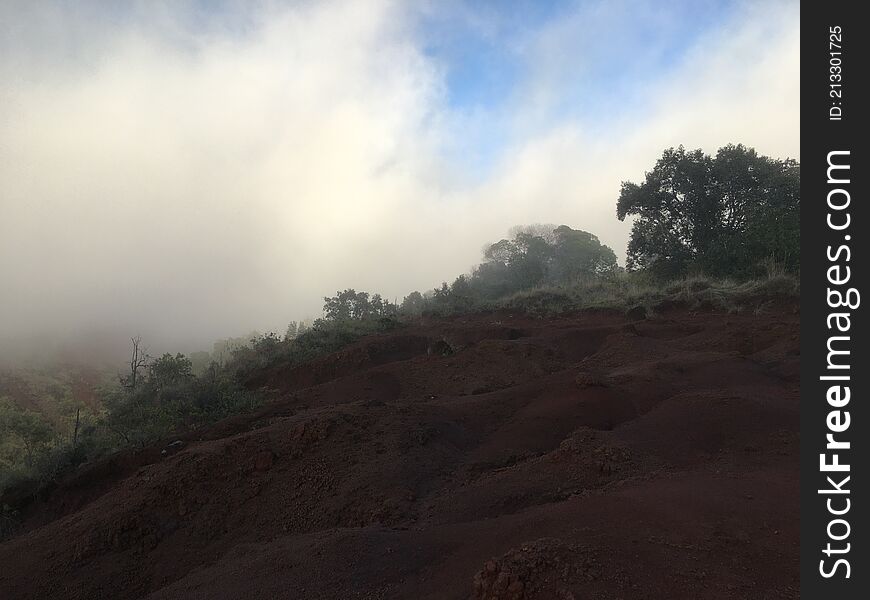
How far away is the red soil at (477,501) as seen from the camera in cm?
355

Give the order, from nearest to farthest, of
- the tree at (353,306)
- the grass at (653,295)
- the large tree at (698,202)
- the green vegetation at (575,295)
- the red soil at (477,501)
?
1. the red soil at (477,501)
2. the green vegetation at (575,295)
3. the grass at (653,295)
4. the large tree at (698,202)
5. the tree at (353,306)

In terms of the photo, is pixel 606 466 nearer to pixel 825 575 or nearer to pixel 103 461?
pixel 825 575

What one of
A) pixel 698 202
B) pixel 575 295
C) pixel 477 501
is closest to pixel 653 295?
pixel 575 295

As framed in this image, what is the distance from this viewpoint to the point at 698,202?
20.5 metres

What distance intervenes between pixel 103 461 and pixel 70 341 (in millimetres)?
59518

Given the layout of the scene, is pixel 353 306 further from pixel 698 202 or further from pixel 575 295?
pixel 698 202

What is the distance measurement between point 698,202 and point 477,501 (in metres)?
19.2

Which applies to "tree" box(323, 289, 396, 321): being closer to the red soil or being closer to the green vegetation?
the green vegetation

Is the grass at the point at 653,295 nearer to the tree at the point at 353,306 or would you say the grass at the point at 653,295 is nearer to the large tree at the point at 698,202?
the large tree at the point at 698,202

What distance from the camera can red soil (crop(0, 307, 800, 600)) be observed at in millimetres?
3553

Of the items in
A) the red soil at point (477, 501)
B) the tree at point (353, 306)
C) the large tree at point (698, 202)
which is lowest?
the red soil at point (477, 501)

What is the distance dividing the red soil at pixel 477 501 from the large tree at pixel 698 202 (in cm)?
1034

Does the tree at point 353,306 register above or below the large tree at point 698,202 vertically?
below

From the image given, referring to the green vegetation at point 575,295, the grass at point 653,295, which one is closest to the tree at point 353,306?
the green vegetation at point 575,295
